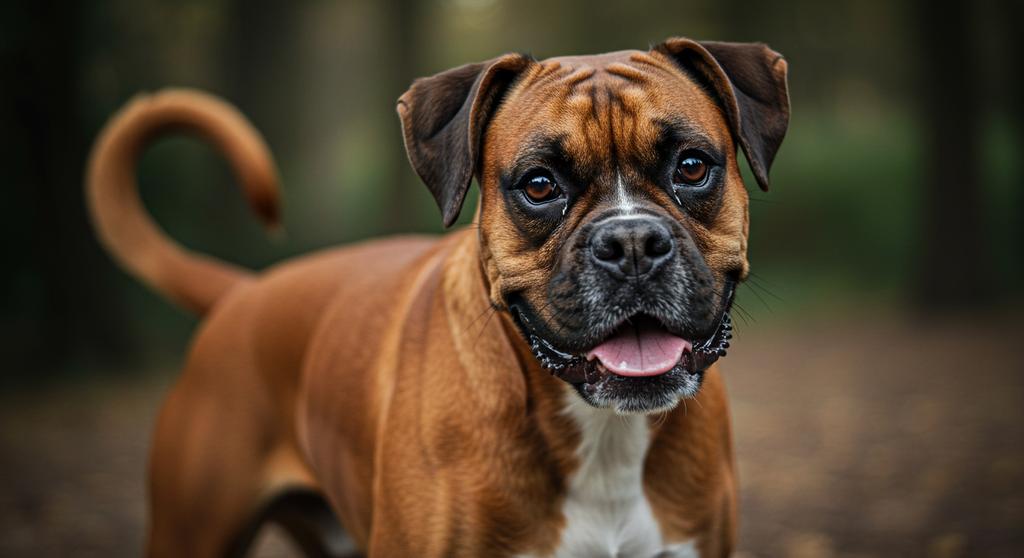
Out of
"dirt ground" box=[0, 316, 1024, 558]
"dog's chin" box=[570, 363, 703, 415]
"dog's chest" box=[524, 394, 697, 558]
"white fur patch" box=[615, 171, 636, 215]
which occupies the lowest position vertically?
"dirt ground" box=[0, 316, 1024, 558]

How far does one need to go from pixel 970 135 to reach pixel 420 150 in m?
11.6

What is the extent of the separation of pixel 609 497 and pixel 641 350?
0.51 meters

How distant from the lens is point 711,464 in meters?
3.22

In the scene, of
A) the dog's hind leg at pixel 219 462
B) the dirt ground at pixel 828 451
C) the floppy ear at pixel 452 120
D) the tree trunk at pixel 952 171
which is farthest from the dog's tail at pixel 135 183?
the tree trunk at pixel 952 171

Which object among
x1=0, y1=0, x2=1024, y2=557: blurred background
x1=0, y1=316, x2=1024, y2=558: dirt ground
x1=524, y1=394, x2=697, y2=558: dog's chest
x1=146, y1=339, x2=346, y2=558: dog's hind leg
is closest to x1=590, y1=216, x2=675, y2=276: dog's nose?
x1=524, y1=394, x2=697, y2=558: dog's chest

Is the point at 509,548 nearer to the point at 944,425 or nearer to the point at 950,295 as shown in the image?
the point at 944,425

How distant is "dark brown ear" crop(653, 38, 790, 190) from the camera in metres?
3.16

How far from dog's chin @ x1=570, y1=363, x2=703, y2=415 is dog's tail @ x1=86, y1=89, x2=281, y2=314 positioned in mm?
2366

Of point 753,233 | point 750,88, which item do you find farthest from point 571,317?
point 753,233

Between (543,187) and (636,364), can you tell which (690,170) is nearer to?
(543,187)

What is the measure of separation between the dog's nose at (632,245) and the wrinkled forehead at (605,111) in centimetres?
29

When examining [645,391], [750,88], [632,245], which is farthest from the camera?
[750,88]

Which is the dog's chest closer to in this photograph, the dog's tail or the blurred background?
the blurred background

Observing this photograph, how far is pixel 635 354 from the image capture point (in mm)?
2898
